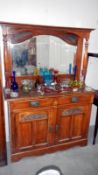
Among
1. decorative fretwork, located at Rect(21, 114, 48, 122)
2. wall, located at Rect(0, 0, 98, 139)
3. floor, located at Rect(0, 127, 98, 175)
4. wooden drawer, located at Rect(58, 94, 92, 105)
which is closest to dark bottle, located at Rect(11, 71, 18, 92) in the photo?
decorative fretwork, located at Rect(21, 114, 48, 122)

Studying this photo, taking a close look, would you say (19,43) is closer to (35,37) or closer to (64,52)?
(35,37)

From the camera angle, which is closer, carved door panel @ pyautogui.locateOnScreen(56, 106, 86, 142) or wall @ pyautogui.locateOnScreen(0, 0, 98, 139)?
wall @ pyautogui.locateOnScreen(0, 0, 98, 139)

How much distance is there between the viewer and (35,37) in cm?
199

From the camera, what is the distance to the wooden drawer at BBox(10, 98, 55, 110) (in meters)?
1.75

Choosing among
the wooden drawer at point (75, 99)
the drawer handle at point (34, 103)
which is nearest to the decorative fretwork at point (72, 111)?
the wooden drawer at point (75, 99)

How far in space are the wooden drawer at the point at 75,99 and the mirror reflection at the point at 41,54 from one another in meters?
0.46

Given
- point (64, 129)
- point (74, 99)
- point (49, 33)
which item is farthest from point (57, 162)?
point (49, 33)

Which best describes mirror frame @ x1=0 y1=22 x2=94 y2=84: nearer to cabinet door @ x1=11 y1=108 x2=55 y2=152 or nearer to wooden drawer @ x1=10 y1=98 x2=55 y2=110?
wooden drawer @ x1=10 y1=98 x2=55 y2=110

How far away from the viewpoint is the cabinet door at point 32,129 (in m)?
1.83

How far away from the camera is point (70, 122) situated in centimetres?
208

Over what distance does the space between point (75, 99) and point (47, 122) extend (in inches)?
17.7

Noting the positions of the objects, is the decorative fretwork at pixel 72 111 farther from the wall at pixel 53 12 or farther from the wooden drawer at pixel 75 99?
the wall at pixel 53 12

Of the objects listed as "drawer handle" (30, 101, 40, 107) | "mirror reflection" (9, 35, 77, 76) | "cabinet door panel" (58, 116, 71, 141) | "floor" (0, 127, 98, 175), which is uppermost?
"mirror reflection" (9, 35, 77, 76)

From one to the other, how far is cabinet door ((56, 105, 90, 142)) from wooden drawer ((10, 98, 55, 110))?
0.20m
